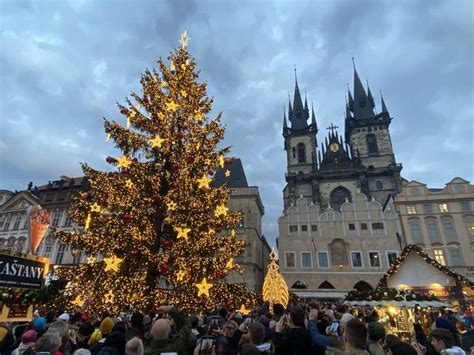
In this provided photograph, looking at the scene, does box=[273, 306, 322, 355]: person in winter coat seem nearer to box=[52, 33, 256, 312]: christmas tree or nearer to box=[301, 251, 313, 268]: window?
box=[52, 33, 256, 312]: christmas tree

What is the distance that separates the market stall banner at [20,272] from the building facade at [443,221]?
106 ft

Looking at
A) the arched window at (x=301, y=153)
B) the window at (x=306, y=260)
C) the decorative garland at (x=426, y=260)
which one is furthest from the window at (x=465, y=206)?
the arched window at (x=301, y=153)

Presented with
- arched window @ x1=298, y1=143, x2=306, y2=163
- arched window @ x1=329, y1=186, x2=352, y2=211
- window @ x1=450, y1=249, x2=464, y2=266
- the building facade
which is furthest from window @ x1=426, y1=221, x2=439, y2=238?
arched window @ x1=298, y1=143, x2=306, y2=163

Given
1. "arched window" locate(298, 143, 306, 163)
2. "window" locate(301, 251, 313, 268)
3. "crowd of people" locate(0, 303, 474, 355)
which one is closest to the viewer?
"crowd of people" locate(0, 303, 474, 355)

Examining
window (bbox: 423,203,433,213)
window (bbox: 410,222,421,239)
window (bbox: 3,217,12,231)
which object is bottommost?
window (bbox: 410,222,421,239)

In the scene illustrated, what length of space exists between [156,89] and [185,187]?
3936 millimetres

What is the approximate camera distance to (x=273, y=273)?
12.5 m

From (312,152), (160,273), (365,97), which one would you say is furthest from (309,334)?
(365,97)

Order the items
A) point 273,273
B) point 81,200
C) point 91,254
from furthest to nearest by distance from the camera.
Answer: point 273,273 < point 81,200 < point 91,254

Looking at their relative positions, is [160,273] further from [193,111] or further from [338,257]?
[338,257]

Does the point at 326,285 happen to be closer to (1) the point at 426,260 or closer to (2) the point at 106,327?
(1) the point at 426,260

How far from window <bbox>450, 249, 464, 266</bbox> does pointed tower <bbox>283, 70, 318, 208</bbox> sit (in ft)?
69.7

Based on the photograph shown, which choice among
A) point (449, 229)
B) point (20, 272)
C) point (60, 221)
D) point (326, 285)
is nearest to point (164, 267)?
point (20, 272)

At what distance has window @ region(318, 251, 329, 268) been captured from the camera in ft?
95.7
